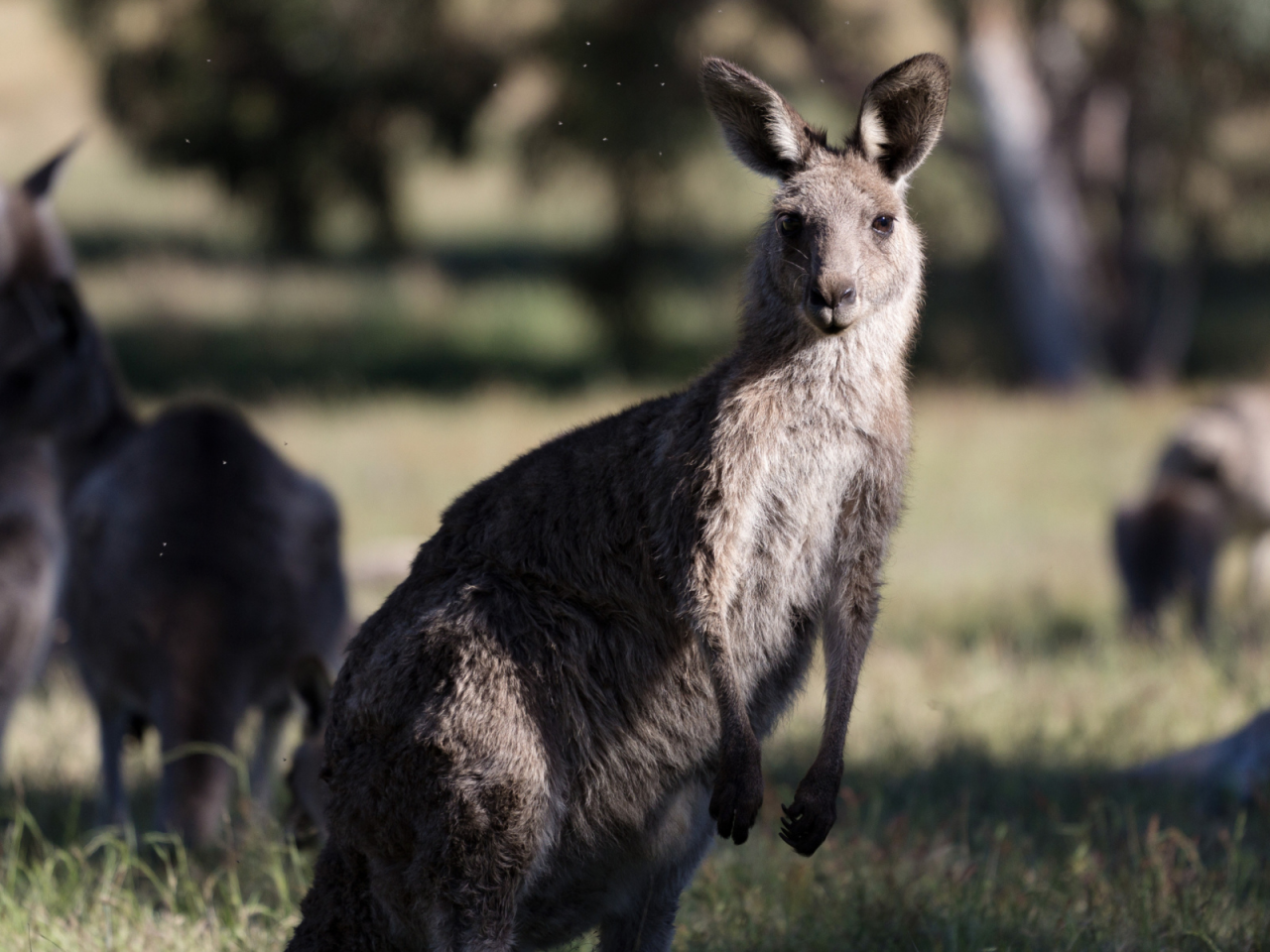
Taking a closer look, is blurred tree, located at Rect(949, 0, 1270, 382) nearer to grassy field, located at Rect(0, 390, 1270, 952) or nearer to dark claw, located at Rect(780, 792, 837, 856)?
grassy field, located at Rect(0, 390, 1270, 952)

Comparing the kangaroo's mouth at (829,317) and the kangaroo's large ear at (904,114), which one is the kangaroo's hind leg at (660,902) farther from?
the kangaroo's large ear at (904,114)

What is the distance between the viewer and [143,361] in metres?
Result: 15.5

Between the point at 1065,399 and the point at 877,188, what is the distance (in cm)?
1023

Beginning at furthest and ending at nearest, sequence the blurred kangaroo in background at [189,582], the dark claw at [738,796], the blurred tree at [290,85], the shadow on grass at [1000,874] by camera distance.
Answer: the blurred tree at [290,85], the blurred kangaroo in background at [189,582], the shadow on grass at [1000,874], the dark claw at [738,796]

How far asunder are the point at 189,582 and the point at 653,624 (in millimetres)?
1932

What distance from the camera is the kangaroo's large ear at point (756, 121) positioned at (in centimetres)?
255

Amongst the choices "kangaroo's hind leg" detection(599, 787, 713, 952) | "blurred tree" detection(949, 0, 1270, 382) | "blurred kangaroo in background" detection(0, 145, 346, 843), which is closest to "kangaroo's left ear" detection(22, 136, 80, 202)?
"blurred kangaroo in background" detection(0, 145, 346, 843)

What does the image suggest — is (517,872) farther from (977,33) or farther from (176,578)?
(977,33)

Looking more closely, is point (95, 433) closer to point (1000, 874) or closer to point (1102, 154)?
point (1000, 874)

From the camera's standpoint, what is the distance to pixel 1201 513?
6.68 metres

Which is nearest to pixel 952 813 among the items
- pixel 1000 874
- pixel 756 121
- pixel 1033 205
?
pixel 1000 874

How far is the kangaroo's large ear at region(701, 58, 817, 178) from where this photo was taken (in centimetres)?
255

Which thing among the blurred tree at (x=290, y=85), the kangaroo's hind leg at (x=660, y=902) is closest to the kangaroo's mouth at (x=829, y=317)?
the kangaroo's hind leg at (x=660, y=902)

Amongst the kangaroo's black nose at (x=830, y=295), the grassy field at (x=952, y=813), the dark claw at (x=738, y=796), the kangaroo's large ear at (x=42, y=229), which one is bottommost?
the grassy field at (x=952, y=813)
